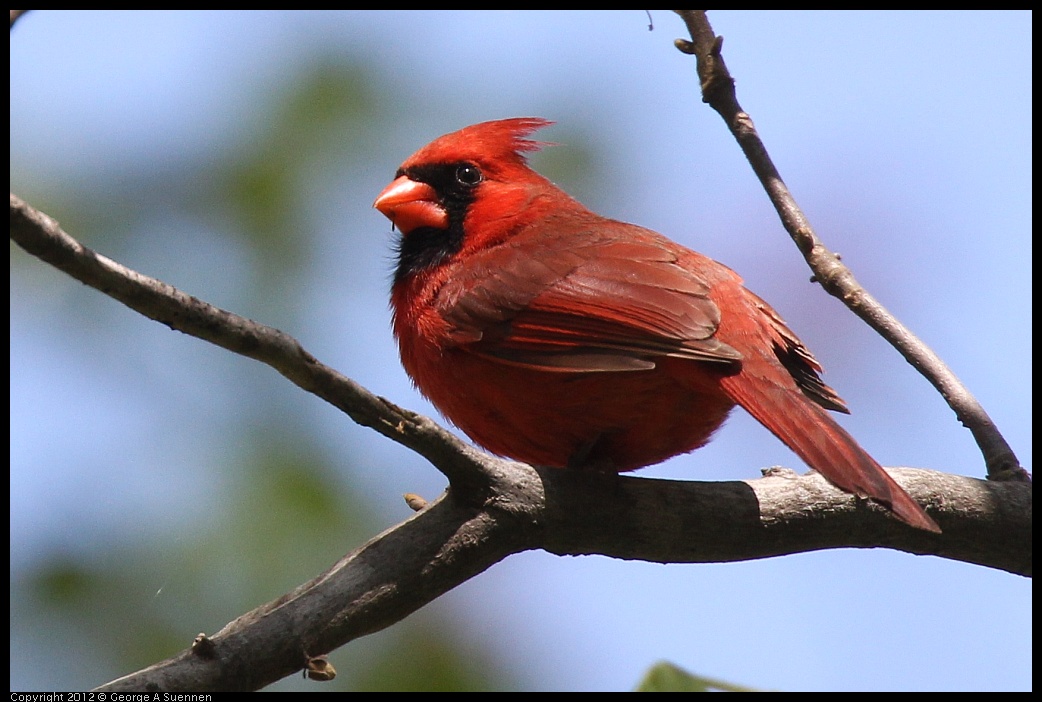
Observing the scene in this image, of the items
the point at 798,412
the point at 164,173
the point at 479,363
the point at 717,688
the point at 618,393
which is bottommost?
the point at 717,688

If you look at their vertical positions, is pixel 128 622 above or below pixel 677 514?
above

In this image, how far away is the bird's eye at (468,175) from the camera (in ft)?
11.7

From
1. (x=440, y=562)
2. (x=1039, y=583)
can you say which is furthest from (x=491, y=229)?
(x=1039, y=583)

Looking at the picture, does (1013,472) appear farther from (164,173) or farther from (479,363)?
(164,173)

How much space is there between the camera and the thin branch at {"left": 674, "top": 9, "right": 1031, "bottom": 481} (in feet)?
9.00

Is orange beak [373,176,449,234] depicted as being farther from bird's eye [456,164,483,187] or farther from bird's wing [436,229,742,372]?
bird's wing [436,229,742,372]

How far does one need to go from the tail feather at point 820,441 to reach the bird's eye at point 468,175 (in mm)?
1322

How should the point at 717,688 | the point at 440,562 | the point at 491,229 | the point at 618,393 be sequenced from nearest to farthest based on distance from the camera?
the point at 717,688
the point at 440,562
the point at 618,393
the point at 491,229

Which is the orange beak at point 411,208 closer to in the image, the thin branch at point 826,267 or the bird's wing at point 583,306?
the bird's wing at point 583,306

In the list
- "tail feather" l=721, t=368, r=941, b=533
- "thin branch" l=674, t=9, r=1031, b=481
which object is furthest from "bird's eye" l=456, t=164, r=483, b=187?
"tail feather" l=721, t=368, r=941, b=533

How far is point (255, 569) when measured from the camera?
313cm

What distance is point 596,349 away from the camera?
2707 mm

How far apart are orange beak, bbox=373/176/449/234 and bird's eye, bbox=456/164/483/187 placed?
0.12m

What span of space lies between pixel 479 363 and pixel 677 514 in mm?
709
